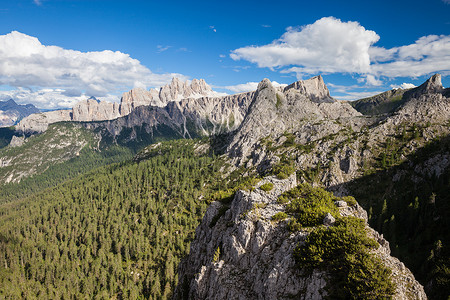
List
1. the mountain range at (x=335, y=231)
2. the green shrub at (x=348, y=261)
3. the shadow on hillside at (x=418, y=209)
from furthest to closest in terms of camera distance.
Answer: the shadow on hillside at (x=418, y=209) < the mountain range at (x=335, y=231) < the green shrub at (x=348, y=261)

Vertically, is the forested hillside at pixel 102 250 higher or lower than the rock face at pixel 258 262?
lower

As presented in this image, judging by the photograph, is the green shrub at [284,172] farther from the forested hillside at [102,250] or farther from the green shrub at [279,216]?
the forested hillside at [102,250]

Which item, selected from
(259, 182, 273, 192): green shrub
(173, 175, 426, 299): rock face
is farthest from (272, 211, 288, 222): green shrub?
(259, 182, 273, 192): green shrub

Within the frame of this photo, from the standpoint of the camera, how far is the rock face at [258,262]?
26156mm

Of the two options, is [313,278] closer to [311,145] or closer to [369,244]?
[369,244]

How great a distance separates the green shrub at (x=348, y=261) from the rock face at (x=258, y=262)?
3.80 ft

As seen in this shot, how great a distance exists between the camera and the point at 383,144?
157000mm

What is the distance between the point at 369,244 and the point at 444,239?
74891 mm

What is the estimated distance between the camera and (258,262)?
117 ft

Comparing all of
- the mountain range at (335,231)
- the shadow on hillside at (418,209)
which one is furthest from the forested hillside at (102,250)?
the shadow on hillside at (418,209)

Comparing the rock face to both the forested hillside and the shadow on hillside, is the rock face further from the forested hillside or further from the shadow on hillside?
the forested hillside

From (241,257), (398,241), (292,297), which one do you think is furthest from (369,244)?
(398,241)

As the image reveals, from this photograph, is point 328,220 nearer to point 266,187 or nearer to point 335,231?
point 335,231

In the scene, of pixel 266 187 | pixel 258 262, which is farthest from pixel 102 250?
pixel 258 262
